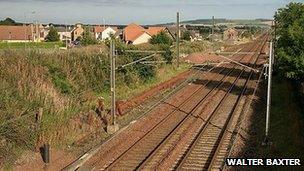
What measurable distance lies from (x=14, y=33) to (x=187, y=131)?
8335cm

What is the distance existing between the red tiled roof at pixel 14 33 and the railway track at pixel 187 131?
7051 centimetres

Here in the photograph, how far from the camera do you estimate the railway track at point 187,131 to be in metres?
15.9

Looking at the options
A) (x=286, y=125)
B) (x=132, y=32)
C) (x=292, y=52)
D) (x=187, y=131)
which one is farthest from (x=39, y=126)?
(x=132, y=32)

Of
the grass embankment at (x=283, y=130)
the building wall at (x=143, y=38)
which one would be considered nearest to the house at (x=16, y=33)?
the building wall at (x=143, y=38)

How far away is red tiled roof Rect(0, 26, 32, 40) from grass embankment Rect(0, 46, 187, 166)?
64967mm

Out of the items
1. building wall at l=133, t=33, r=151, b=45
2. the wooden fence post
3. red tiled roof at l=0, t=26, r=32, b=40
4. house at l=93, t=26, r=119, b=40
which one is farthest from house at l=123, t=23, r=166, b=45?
the wooden fence post

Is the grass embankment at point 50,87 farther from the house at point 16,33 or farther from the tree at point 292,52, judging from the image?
the house at point 16,33

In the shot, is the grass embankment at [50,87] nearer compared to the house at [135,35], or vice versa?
the grass embankment at [50,87]

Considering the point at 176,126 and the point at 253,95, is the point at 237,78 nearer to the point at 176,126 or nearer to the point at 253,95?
the point at 253,95

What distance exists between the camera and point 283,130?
67.4 ft

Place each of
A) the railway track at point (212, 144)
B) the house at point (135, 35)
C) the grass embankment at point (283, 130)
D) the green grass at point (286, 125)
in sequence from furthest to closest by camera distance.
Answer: the house at point (135, 35) → the green grass at point (286, 125) → the grass embankment at point (283, 130) → the railway track at point (212, 144)

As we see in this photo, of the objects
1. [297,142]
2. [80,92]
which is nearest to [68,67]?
[80,92]

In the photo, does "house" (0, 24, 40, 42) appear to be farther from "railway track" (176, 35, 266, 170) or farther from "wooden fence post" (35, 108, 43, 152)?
"wooden fence post" (35, 108, 43, 152)

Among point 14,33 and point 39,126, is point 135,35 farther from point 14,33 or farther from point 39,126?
point 39,126
